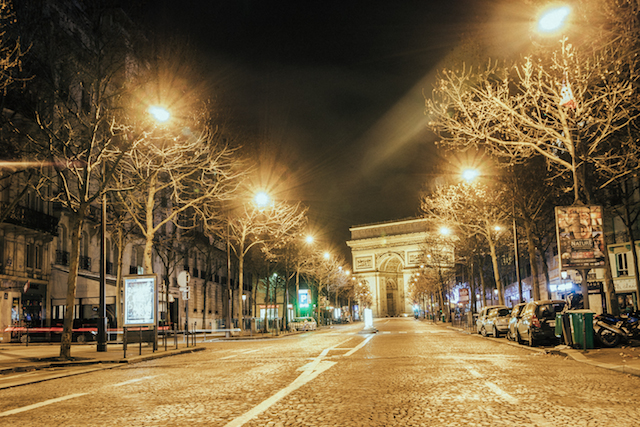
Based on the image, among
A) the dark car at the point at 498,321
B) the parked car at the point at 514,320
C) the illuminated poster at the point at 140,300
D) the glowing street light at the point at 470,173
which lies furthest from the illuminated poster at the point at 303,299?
the illuminated poster at the point at 140,300

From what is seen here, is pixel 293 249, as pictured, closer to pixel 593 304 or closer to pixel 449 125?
pixel 593 304

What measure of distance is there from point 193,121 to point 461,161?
16010 millimetres

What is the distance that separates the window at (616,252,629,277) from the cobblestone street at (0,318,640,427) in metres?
31.9

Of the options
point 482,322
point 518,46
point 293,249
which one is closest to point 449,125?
point 518,46

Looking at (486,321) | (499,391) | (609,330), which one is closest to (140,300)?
(609,330)

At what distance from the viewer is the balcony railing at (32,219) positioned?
32.9 m

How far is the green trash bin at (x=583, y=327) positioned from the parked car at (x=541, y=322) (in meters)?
3.18

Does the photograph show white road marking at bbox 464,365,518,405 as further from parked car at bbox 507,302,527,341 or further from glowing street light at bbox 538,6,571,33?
parked car at bbox 507,302,527,341

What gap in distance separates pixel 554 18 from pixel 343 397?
1181 centimetres

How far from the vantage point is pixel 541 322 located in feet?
72.5

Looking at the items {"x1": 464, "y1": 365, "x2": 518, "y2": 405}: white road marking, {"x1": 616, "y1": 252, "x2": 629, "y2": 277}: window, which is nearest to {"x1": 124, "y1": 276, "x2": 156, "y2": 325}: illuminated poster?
{"x1": 464, "y1": 365, "x2": 518, "y2": 405}: white road marking

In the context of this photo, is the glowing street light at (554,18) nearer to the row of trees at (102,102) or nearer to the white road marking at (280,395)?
the white road marking at (280,395)

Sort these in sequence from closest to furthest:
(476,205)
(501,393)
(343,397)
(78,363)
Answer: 1. (343,397)
2. (501,393)
3. (78,363)
4. (476,205)

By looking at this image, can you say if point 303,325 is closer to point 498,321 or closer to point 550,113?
point 498,321
